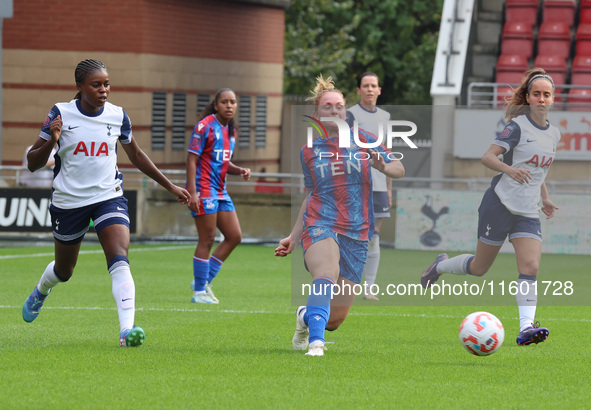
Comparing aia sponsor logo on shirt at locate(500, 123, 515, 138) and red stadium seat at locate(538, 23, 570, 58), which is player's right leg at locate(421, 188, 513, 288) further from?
red stadium seat at locate(538, 23, 570, 58)

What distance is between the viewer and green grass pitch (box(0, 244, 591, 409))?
6.32m

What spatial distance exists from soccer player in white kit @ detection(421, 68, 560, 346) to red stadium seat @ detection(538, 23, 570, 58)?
58.3ft

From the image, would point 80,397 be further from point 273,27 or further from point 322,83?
point 273,27

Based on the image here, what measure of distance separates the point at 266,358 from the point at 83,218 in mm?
1659

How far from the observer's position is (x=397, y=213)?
1733 centimetres

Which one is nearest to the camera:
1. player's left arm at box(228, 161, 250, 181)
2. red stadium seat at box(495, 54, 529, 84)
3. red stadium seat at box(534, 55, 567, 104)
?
player's left arm at box(228, 161, 250, 181)

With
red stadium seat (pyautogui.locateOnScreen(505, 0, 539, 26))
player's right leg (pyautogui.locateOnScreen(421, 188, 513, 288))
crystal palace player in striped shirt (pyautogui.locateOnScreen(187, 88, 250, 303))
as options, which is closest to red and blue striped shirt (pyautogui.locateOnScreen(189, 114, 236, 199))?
crystal palace player in striped shirt (pyautogui.locateOnScreen(187, 88, 250, 303))

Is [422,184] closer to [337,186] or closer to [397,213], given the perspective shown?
[397,213]

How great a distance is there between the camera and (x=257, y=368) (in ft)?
23.8

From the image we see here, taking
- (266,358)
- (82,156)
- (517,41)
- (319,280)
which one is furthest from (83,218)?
(517,41)

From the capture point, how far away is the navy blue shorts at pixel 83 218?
812 cm

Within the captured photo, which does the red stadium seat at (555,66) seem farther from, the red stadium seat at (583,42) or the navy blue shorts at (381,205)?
the navy blue shorts at (381,205)

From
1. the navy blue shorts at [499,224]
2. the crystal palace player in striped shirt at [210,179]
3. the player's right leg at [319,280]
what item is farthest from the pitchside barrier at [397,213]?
the player's right leg at [319,280]

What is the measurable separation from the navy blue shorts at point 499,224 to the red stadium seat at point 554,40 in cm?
1788
